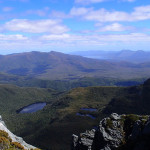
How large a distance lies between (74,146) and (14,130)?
145686 mm

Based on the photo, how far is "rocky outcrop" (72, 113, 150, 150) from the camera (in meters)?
35.2

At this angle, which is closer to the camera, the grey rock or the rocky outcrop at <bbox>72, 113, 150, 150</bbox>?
the rocky outcrop at <bbox>72, 113, 150, 150</bbox>

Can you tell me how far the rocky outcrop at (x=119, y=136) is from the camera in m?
35.2

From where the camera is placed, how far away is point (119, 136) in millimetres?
40875

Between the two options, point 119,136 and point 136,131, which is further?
point 119,136

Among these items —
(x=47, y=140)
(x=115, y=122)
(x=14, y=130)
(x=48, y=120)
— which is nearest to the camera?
(x=115, y=122)

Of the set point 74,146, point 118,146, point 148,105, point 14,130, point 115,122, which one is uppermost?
point 115,122

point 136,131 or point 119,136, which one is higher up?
point 136,131

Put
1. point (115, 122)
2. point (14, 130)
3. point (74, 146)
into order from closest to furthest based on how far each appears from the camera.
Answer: point (115, 122) → point (74, 146) → point (14, 130)

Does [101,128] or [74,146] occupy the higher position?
[101,128]

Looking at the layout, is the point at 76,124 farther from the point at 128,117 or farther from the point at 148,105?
the point at 128,117

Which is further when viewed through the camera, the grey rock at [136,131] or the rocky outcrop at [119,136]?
the grey rock at [136,131]

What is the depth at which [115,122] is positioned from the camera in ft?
147

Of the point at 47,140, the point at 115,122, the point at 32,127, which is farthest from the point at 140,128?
the point at 32,127
